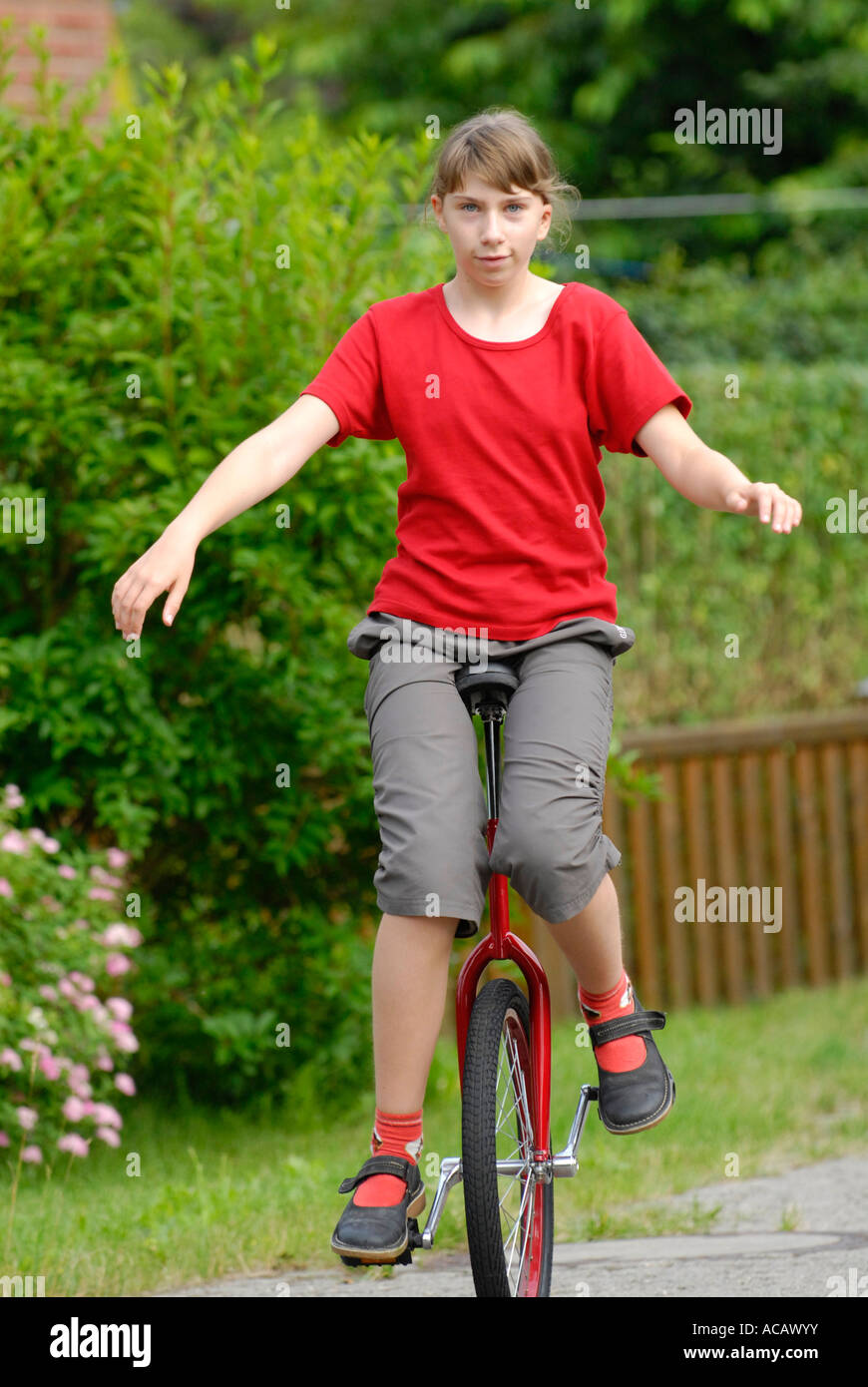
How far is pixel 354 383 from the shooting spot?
332 cm

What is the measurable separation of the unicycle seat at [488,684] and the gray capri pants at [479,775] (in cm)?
2

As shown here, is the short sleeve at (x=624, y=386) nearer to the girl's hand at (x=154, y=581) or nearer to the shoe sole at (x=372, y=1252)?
the girl's hand at (x=154, y=581)

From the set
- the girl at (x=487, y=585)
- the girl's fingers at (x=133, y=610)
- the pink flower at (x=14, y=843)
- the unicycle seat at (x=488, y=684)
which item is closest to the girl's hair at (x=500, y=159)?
the girl at (x=487, y=585)

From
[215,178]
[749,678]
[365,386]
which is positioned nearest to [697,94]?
[749,678]

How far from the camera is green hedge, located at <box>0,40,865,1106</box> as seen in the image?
4.98 m

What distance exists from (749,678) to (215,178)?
4146 mm

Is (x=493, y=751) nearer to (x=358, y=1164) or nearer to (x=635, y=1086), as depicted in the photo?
(x=635, y=1086)

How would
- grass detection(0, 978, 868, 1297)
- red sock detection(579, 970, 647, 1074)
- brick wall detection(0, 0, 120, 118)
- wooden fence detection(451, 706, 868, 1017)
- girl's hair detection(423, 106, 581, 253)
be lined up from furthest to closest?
brick wall detection(0, 0, 120, 118), wooden fence detection(451, 706, 868, 1017), grass detection(0, 978, 868, 1297), red sock detection(579, 970, 647, 1074), girl's hair detection(423, 106, 581, 253)

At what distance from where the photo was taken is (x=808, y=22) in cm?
1447

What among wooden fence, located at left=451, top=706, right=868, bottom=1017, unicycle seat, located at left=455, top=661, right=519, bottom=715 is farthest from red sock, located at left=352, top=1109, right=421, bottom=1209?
wooden fence, located at left=451, top=706, right=868, bottom=1017

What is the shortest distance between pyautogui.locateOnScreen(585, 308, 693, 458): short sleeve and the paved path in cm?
181

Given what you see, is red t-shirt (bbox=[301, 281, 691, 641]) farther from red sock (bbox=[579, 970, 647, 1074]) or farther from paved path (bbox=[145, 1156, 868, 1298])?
paved path (bbox=[145, 1156, 868, 1298])
